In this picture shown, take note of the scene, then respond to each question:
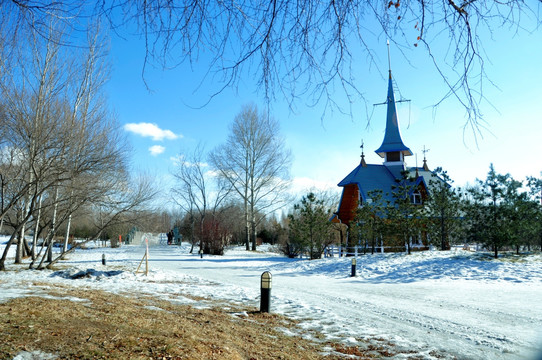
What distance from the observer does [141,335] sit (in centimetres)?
434

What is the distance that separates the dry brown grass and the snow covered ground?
92 centimetres

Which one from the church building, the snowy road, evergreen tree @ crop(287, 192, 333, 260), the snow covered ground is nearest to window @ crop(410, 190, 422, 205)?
the church building

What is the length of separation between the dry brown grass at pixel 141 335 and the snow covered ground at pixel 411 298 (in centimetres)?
92

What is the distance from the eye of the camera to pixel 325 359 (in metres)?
4.58

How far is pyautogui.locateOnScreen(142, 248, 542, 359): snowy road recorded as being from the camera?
5609mm

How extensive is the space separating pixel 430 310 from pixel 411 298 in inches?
79.8

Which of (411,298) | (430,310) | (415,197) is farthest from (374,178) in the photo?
(430,310)

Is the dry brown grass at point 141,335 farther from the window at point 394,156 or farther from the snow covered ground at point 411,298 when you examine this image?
the window at point 394,156

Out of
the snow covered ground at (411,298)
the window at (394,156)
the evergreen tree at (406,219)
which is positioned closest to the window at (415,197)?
the evergreen tree at (406,219)

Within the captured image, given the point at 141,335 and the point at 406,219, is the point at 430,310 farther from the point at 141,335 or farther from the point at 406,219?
the point at 406,219

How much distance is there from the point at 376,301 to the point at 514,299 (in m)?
3.87

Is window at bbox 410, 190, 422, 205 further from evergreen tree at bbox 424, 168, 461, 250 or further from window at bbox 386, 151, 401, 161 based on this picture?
window at bbox 386, 151, 401, 161

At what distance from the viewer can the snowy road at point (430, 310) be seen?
18.4 feet

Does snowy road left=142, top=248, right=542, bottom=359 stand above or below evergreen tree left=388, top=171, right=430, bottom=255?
A: below
